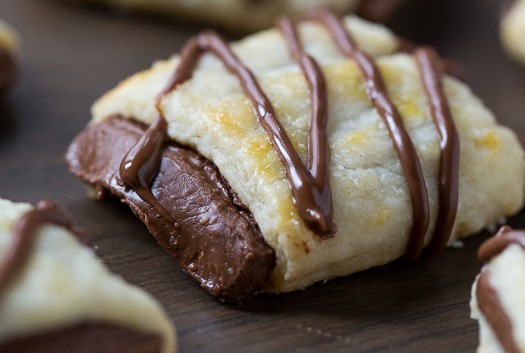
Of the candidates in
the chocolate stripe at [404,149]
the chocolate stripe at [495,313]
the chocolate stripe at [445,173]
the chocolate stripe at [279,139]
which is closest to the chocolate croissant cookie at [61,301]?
the chocolate stripe at [279,139]

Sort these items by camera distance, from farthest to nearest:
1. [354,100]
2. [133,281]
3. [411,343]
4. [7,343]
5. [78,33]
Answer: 1. [78,33]
2. [354,100]
3. [133,281]
4. [411,343]
5. [7,343]

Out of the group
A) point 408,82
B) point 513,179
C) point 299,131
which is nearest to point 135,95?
point 299,131

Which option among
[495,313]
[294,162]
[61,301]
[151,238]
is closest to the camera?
[61,301]

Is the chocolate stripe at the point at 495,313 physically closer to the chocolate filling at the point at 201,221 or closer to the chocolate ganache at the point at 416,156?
the chocolate ganache at the point at 416,156

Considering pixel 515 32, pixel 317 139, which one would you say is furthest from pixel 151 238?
pixel 515 32

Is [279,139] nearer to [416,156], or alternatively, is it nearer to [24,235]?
[416,156]

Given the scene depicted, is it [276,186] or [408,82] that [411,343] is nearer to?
[276,186]
